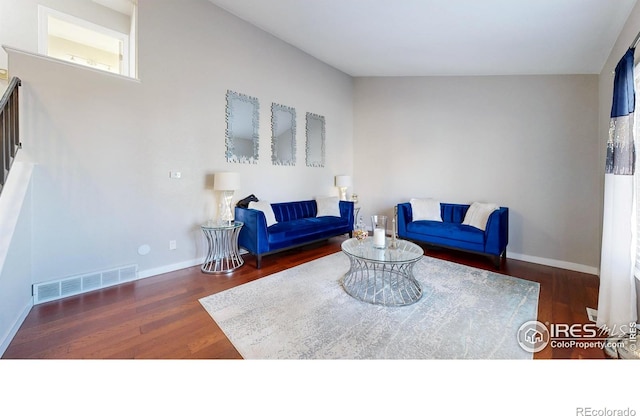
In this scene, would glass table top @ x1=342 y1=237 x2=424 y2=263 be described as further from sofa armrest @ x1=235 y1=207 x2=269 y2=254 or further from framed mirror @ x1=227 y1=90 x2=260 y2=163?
framed mirror @ x1=227 y1=90 x2=260 y2=163

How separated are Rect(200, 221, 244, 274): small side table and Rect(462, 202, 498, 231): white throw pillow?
3458 mm

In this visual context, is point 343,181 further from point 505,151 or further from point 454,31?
point 454,31

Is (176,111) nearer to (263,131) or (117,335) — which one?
(263,131)

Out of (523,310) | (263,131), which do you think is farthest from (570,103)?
(263,131)

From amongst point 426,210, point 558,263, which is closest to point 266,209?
point 426,210

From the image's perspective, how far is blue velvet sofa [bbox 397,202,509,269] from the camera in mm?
3342

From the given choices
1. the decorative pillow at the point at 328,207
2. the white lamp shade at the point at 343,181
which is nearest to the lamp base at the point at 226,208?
the decorative pillow at the point at 328,207

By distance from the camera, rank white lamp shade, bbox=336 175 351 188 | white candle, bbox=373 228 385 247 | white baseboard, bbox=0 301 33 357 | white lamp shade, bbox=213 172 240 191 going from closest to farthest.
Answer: white baseboard, bbox=0 301 33 357
white candle, bbox=373 228 385 247
white lamp shade, bbox=213 172 240 191
white lamp shade, bbox=336 175 351 188

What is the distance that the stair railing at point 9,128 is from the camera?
197 centimetres

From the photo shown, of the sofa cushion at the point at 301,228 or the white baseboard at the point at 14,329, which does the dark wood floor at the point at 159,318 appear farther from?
the sofa cushion at the point at 301,228

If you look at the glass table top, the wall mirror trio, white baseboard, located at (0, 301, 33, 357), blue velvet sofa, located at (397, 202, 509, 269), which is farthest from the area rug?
the wall mirror trio

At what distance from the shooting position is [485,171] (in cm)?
412
